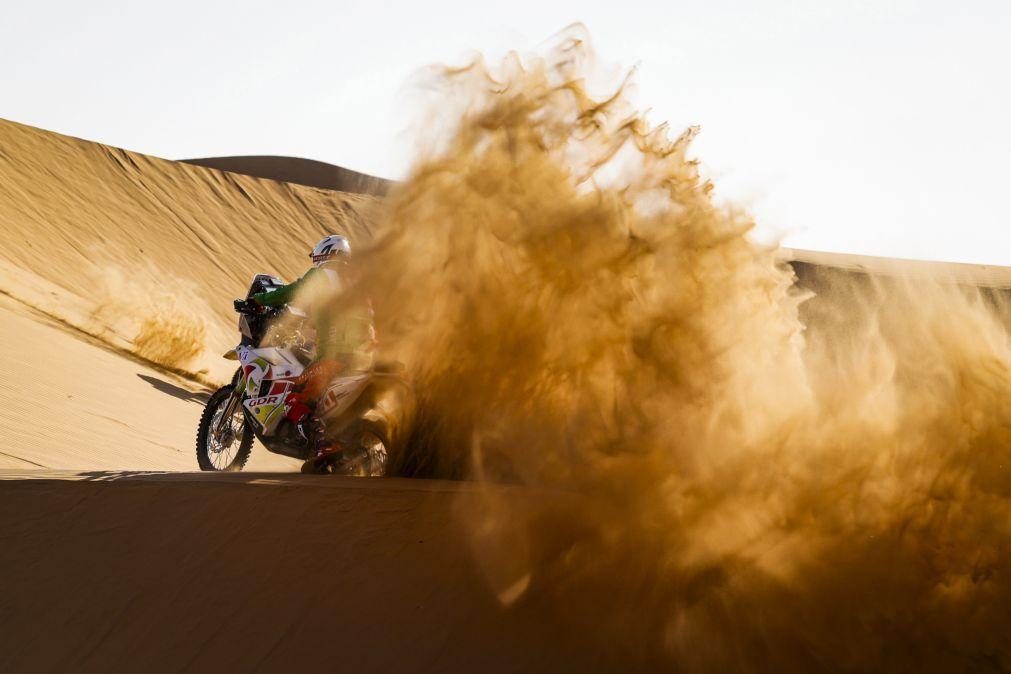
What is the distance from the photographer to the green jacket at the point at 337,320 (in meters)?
6.84

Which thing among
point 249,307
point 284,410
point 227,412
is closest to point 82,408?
point 227,412

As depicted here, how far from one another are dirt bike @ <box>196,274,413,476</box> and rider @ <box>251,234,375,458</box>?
0.20 ft

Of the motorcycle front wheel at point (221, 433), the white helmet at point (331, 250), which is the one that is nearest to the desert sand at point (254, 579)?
the white helmet at point (331, 250)

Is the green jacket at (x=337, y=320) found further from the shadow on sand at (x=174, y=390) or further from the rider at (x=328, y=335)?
the shadow on sand at (x=174, y=390)

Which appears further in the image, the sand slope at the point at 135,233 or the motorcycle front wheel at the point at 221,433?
the sand slope at the point at 135,233

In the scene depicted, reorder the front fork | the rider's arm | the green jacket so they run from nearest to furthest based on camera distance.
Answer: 1. the green jacket
2. the rider's arm
3. the front fork

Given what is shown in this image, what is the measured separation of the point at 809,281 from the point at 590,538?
148 ft

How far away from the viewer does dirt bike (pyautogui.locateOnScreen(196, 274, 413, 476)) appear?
6.93 m

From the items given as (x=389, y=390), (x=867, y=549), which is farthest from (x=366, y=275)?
(x=867, y=549)

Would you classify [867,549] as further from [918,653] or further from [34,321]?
[34,321]

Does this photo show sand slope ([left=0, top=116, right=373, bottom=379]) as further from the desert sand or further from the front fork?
the desert sand

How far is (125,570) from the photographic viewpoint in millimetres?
5410

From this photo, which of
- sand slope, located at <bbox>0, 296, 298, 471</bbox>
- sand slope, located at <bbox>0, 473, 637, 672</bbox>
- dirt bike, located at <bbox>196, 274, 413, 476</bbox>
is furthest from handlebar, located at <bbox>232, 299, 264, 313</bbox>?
sand slope, located at <bbox>0, 473, 637, 672</bbox>

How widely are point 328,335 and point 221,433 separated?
5.61ft
